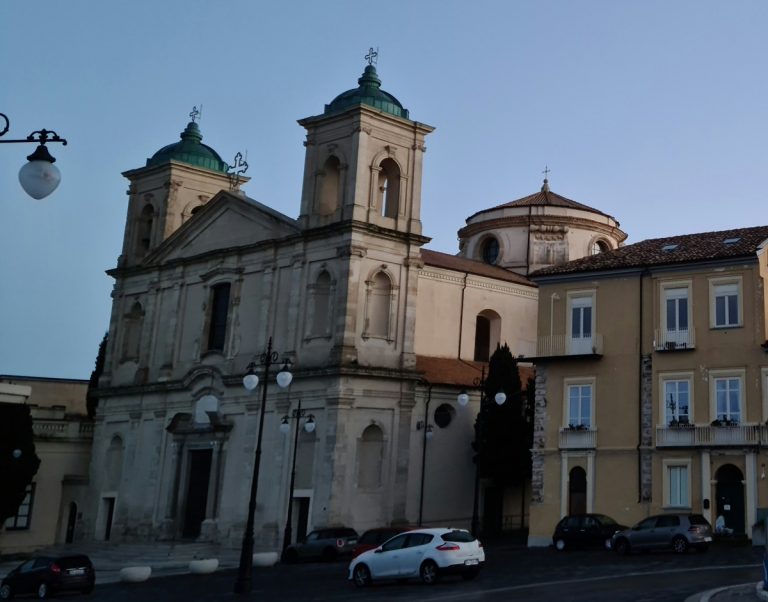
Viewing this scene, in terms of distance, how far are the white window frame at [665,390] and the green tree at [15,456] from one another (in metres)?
31.1

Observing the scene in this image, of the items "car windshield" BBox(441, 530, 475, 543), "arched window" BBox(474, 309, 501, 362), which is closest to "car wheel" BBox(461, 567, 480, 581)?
"car windshield" BBox(441, 530, 475, 543)

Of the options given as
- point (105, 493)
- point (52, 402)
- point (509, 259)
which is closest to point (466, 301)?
point (509, 259)

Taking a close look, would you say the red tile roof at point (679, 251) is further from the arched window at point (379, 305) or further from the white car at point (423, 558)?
the white car at point (423, 558)

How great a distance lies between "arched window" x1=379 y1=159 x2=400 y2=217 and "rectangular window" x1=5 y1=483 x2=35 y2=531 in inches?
948

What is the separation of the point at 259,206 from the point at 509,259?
15786mm

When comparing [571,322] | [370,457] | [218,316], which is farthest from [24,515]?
[571,322]

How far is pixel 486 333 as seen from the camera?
5362 cm

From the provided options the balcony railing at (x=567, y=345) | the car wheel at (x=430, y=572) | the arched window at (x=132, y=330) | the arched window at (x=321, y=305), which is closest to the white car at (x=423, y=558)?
the car wheel at (x=430, y=572)

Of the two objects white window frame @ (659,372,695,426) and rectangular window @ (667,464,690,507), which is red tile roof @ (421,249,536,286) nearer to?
white window frame @ (659,372,695,426)

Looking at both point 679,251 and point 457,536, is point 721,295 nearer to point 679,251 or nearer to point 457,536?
point 679,251

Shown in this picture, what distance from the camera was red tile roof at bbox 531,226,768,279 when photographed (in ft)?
122

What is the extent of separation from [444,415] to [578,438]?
9.75 meters

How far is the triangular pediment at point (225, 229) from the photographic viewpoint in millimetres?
50062

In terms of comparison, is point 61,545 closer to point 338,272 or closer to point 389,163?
point 338,272
